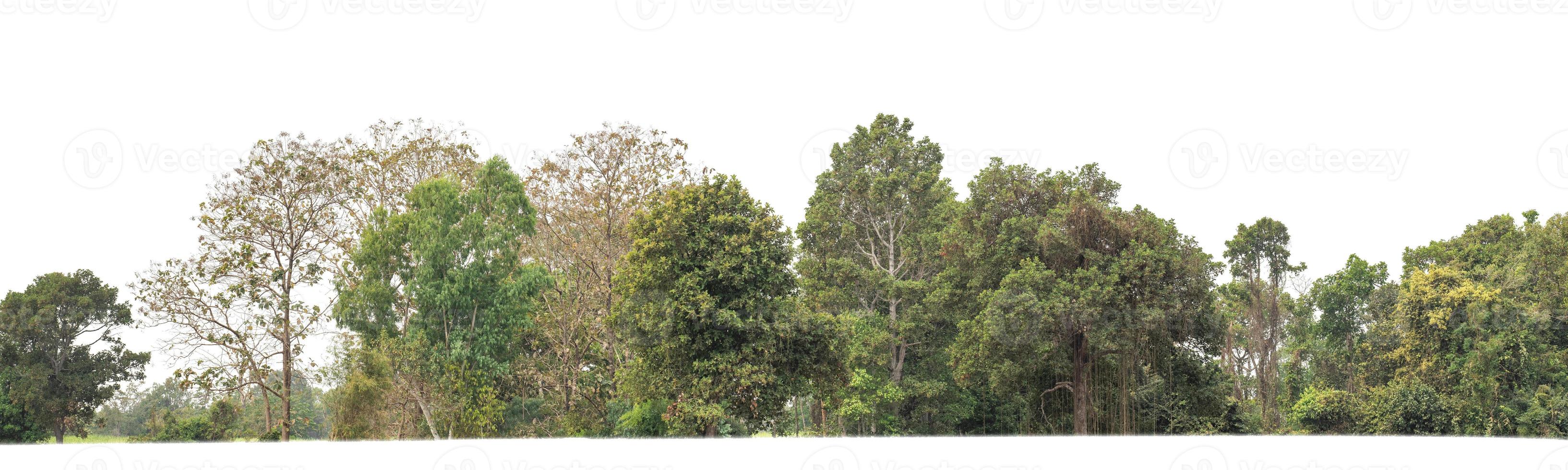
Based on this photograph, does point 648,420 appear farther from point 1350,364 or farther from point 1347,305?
point 1347,305

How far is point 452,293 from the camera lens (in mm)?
28656

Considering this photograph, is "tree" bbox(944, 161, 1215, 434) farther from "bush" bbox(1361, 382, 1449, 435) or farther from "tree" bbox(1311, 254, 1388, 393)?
"tree" bbox(1311, 254, 1388, 393)

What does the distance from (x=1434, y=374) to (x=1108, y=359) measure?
1399 cm

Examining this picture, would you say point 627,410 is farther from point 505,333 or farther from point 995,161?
point 995,161

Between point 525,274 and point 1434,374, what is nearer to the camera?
point 525,274

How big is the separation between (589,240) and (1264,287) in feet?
120

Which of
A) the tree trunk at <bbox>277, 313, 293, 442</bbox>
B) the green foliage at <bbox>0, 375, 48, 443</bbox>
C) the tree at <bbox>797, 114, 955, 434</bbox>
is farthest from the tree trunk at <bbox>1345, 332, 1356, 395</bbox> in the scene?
the green foliage at <bbox>0, 375, 48, 443</bbox>

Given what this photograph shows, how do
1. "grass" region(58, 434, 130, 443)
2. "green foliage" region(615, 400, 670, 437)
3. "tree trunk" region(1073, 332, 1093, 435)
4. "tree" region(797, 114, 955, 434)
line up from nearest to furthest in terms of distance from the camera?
"green foliage" region(615, 400, 670, 437)
"tree trunk" region(1073, 332, 1093, 435)
"tree" region(797, 114, 955, 434)
"grass" region(58, 434, 130, 443)

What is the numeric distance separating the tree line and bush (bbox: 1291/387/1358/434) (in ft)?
0.48

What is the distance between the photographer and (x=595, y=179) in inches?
1347

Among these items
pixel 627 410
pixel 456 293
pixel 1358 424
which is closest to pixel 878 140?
pixel 627 410

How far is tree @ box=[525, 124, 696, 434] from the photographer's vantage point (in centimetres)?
3378

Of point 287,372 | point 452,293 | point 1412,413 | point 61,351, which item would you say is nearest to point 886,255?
point 452,293

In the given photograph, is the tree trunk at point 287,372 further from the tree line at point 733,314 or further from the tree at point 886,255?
the tree at point 886,255
